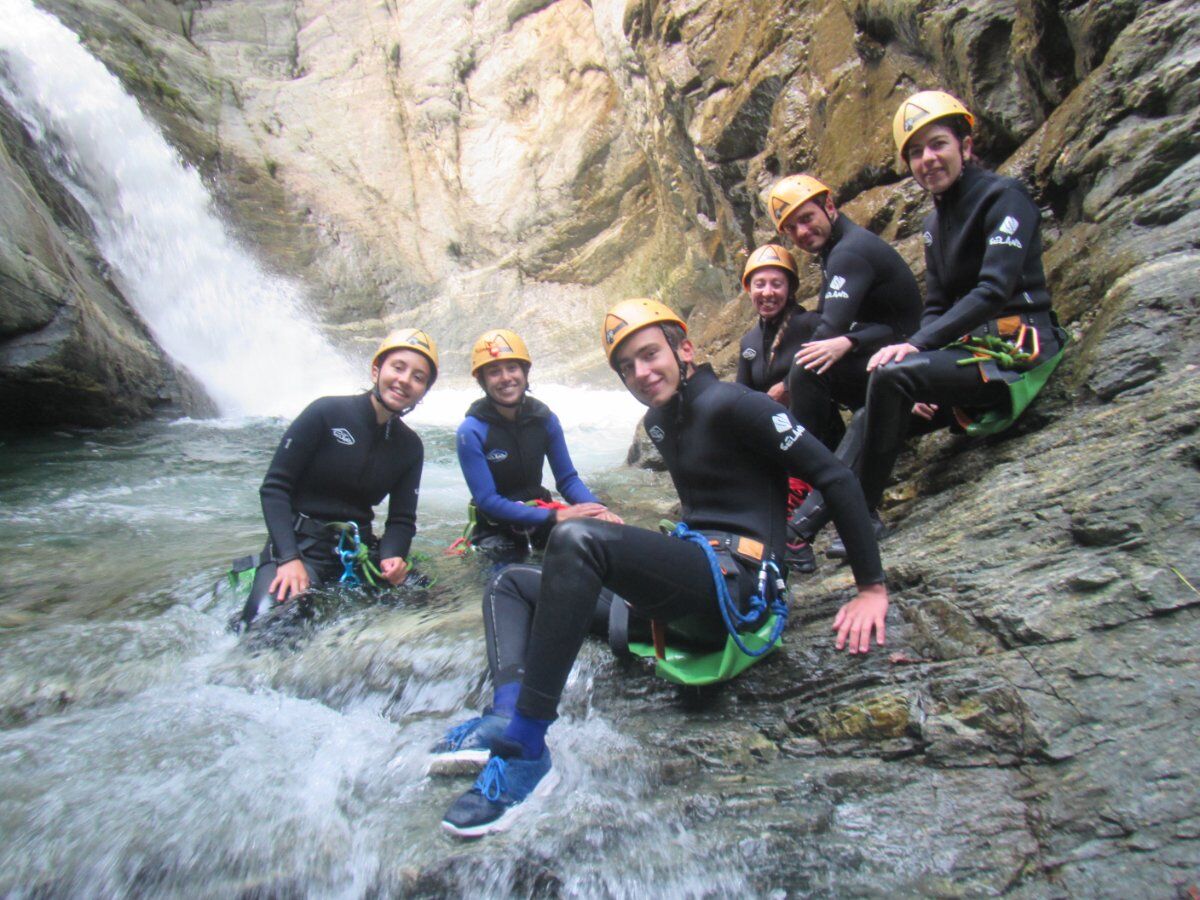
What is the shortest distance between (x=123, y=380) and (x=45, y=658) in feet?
25.8

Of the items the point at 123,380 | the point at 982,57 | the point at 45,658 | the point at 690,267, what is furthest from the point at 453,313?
the point at 45,658

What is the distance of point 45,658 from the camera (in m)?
3.27

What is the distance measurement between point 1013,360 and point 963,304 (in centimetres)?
32

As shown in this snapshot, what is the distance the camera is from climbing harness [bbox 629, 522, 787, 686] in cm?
226

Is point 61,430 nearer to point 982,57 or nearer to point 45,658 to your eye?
point 45,658

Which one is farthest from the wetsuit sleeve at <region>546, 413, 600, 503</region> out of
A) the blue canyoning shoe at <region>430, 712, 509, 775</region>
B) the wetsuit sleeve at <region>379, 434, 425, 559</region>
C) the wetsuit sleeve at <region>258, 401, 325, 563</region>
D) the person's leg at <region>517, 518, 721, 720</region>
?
the person's leg at <region>517, 518, 721, 720</region>

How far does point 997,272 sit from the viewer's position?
2961 mm

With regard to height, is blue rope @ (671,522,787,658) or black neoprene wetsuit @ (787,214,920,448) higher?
black neoprene wetsuit @ (787,214,920,448)

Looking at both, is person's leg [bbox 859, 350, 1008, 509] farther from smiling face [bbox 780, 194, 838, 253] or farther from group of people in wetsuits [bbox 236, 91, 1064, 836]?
smiling face [bbox 780, 194, 838, 253]

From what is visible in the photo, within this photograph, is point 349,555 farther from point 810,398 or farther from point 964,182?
point 964,182

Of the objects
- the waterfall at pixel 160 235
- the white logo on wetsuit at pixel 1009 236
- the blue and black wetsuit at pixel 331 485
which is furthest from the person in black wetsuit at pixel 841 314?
the waterfall at pixel 160 235

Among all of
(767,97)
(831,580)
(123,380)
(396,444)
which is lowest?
(831,580)

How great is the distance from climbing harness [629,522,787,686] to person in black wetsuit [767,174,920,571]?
100 cm

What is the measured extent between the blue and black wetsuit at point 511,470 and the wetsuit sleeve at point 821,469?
1.81 meters
